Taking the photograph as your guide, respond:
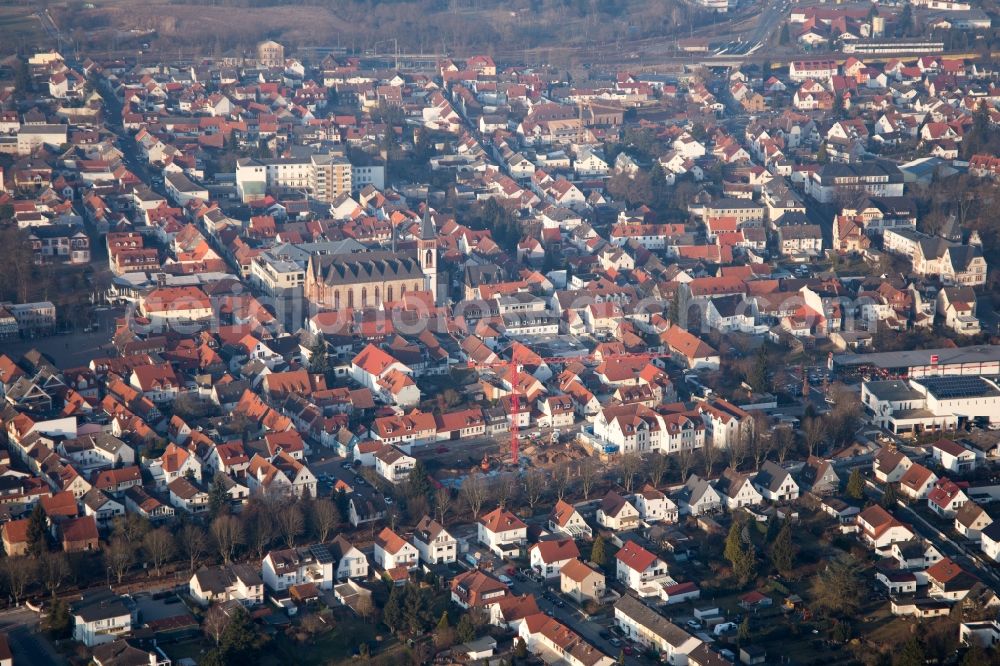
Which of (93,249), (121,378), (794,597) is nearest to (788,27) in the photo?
(93,249)

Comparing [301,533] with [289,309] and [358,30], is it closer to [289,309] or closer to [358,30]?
[289,309]

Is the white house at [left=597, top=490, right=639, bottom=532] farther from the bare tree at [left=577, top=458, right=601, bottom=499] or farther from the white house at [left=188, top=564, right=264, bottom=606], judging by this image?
the white house at [left=188, top=564, right=264, bottom=606]

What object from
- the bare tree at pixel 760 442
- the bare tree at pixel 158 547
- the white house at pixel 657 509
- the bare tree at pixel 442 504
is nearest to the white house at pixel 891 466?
the bare tree at pixel 760 442

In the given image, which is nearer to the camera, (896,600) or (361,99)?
(896,600)

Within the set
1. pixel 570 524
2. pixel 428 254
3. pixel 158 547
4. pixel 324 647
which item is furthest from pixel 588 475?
pixel 428 254

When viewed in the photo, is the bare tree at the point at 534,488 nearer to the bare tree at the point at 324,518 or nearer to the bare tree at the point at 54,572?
the bare tree at the point at 324,518

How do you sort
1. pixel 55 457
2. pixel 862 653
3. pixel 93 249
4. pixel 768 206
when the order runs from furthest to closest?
pixel 768 206 → pixel 93 249 → pixel 55 457 → pixel 862 653
